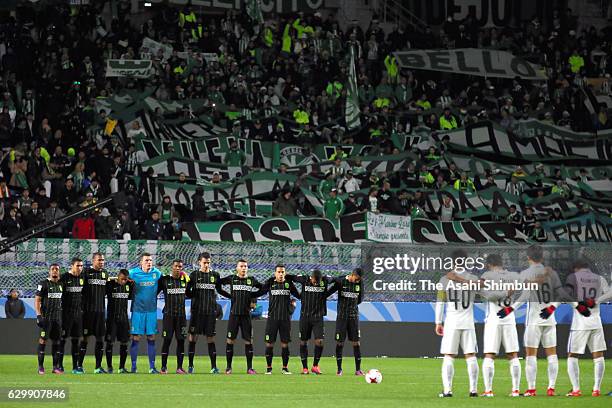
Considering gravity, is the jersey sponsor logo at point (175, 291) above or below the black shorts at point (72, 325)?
above

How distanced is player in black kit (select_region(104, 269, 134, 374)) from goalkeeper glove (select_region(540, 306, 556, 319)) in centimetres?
848

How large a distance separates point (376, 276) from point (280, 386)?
957 centimetres

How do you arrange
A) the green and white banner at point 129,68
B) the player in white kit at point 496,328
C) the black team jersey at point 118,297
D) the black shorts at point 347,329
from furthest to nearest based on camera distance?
the green and white banner at point 129,68
the black shorts at point 347,329
the black team jersey at point 118,297
the player in white kit at point 496,328

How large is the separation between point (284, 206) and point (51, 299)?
1054cm

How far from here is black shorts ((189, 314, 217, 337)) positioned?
24078 millimetres

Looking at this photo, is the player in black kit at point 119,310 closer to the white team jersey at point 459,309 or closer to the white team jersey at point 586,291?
the white team jersey at point 459,309

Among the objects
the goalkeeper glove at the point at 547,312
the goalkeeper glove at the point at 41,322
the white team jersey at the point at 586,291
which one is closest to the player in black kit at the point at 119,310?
the goalkeeper glove at the point at 41,322

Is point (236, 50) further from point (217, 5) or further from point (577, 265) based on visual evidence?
point (577, 265)

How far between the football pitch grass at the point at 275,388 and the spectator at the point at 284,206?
22.0 feet

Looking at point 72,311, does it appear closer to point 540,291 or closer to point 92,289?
point 92,289

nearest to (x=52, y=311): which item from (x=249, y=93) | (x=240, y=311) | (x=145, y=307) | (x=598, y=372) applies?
(x=145, y=307)

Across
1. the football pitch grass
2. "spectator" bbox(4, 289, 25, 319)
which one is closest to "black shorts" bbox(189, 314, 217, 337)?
the football pitch grass

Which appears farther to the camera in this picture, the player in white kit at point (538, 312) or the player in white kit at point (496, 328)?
the player in white kit at point (538, 312)

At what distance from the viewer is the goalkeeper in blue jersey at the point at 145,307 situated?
23547 millimetres
